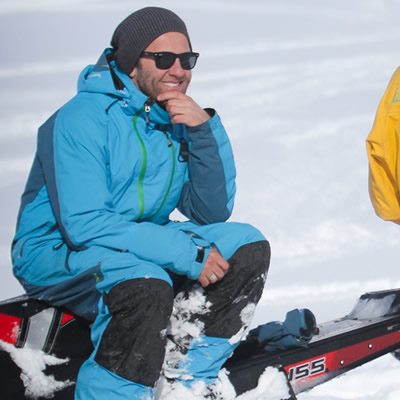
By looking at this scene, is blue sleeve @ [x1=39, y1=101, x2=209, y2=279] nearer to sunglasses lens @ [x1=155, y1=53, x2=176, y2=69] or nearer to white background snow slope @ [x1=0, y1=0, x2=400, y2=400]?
sunglasses lens @ [x1=155, y1=53, x2=176, y2=69]

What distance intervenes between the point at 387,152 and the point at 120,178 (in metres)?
0.77

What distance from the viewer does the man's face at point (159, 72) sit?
212 cm

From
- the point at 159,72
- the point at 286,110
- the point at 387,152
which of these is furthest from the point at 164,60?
the point at 286,110

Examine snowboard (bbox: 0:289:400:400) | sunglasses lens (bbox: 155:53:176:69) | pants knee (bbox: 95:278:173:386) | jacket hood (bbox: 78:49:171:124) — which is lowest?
snowboard (bbox: 0:289:400:400)

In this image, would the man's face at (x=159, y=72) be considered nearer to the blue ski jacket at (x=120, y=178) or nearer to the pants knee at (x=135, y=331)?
the blue ski jacket at (x=120, y=178)

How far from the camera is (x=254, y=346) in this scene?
93.5 inches

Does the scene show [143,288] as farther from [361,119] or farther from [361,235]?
[361,119]

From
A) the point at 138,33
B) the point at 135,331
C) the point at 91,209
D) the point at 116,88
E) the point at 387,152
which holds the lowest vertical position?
the point at 135,331

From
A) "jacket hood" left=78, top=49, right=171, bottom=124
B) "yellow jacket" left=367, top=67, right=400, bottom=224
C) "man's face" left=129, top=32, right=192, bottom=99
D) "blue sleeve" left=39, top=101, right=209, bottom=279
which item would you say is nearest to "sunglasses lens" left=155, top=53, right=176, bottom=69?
"man's face" left=129, top=32, right=192, bottom=99

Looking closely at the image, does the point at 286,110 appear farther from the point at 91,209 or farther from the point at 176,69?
the point at 91,209

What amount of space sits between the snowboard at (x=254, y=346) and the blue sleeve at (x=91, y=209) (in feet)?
0.86

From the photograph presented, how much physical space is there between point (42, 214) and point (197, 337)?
0.61 meters

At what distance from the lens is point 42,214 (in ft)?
6.52

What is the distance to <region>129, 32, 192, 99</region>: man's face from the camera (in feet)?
6.94
